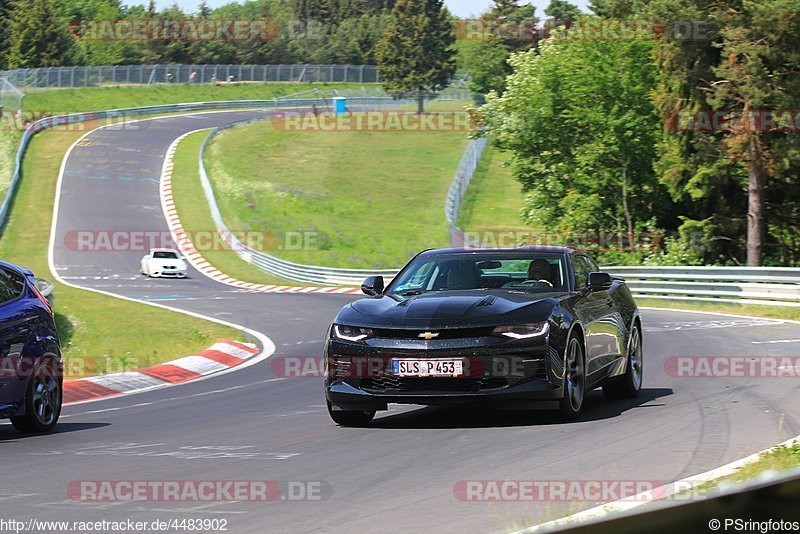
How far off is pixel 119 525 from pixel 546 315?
450 centimetres

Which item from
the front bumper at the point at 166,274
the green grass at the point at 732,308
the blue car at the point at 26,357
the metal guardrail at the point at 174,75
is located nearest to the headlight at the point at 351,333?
the blue car at the point at 26,357

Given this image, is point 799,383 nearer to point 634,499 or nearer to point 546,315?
point 546,315

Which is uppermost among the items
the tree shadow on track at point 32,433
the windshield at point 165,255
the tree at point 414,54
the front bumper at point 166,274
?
the tree at point 414,54

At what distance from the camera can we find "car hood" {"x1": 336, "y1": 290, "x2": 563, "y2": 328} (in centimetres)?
959

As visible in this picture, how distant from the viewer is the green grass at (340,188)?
5609 centimetres

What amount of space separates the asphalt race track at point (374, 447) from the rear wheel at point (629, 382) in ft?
0.44

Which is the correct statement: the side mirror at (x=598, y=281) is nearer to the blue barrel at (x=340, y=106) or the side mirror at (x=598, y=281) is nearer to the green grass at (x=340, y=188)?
the green grass at (x=340, y=188)

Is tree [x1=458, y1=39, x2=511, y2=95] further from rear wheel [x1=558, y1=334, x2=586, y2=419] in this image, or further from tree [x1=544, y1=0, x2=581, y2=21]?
rear wheel [x1=558, y1=334, x2=586, y2=419]

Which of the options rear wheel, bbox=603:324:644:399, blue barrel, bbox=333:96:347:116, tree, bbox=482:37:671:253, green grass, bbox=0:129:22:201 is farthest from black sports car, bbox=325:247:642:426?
blue barrel, bbox=333:96:347:116

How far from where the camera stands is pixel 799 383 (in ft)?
42.0

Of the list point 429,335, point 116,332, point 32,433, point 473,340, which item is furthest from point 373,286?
point 116,332

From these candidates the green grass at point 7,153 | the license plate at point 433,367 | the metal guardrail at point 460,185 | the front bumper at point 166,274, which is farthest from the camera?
the green grass at point 7,153

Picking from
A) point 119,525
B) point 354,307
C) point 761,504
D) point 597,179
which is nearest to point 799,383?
point 354,307

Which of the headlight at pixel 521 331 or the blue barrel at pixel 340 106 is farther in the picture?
the blue barrel at pixel 340 106
